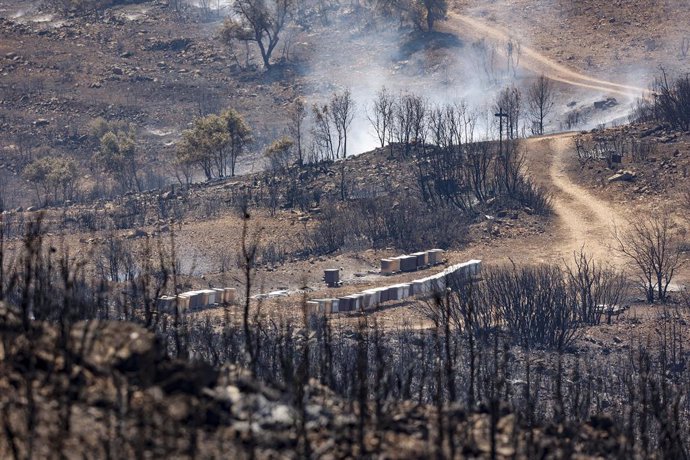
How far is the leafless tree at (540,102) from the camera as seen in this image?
2763 inches

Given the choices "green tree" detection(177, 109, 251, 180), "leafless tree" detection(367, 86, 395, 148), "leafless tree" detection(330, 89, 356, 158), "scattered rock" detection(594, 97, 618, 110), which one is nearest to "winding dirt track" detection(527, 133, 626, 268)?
"leafless tree" detection(367, 86, 395, 148)

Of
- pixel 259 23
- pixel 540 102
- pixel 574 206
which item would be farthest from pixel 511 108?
pixel 259 23

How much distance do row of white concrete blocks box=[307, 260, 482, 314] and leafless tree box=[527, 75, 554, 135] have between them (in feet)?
81.7

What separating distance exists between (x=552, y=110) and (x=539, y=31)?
15.0 m

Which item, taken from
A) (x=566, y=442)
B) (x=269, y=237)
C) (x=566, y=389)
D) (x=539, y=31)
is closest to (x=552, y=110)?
(x=539, y=31)

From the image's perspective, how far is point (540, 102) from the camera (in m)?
70.4

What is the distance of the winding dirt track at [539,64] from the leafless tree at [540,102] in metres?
2.03

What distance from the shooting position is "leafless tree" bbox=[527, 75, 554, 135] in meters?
70.2

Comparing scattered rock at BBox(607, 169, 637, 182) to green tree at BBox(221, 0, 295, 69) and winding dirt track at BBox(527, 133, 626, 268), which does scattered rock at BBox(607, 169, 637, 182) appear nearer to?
winding dirt track at BBox(527, 133, 626, 268)

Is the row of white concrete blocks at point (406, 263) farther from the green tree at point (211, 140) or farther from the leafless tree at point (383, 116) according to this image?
the green tree at point (211, 140)

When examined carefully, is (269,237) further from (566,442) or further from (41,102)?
(566,442)

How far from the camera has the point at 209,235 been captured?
54500 millimetres

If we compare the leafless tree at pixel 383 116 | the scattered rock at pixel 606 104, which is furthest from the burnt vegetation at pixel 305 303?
the scattered rock at pixel 606 104

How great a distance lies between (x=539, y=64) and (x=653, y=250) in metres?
39.6
